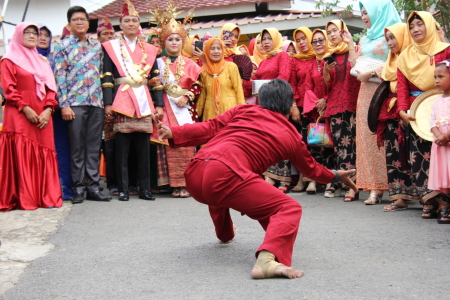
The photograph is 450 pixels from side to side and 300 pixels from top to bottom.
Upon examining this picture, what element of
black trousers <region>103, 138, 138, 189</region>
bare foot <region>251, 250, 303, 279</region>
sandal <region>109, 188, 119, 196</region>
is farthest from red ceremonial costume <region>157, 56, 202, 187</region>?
bare foot <region>251, 250, 303, 279</region>

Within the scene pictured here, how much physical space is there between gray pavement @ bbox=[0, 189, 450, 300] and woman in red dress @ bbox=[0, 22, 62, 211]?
0.72 m

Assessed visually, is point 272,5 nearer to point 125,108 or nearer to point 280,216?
point 125,108

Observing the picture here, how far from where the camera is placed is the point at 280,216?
401 centimetres

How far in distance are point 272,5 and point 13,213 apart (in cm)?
1137

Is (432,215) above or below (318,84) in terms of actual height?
below

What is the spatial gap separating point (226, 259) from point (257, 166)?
74 centimetres

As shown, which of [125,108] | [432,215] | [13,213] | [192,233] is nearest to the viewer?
[192,233]

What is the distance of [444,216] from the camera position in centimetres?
570

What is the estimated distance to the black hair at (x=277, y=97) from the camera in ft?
14.5

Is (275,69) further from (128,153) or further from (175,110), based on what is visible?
(128,153)

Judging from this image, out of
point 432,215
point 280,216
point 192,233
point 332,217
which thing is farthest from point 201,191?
point 432,215

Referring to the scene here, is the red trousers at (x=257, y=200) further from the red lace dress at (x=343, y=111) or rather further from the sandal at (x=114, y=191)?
the sandal at (x=114, y=191)

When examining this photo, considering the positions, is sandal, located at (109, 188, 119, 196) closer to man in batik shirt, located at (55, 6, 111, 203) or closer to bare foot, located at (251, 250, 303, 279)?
man in batik shirt, located at (55, 6, 111, 203)

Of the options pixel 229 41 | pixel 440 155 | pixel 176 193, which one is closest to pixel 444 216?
pixel 440 155
